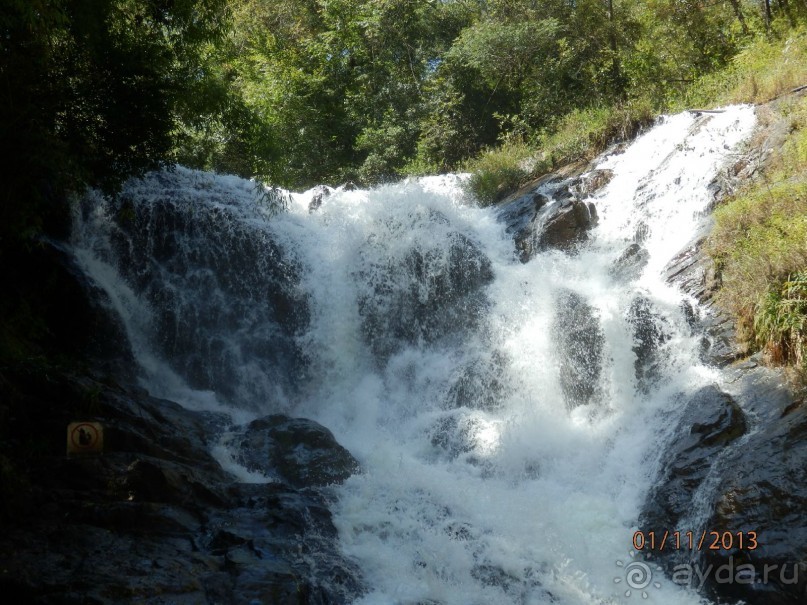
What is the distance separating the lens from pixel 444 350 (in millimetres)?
10609

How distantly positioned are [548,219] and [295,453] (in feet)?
19.7

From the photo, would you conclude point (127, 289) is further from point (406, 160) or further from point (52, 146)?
point (406, 160)

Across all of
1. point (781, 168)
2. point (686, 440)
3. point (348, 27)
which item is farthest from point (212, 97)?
point (348, 27)

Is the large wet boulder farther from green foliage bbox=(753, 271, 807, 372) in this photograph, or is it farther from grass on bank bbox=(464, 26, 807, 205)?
grass on bank bbox=(464, 26, 807, 205)

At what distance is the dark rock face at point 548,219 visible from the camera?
1140 cm

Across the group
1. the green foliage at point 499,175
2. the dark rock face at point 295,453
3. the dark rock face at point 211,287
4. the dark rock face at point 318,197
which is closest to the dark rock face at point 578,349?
the dark rock face at point 295,453

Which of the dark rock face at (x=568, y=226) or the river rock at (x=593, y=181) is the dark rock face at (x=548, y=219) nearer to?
the dark rock face at (x=568, y=226)

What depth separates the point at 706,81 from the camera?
13594 mm

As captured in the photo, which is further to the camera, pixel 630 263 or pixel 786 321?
pixel 630 263

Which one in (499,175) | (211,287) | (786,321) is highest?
(499,175)

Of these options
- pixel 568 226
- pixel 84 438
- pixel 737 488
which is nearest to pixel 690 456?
pixel 737 488
